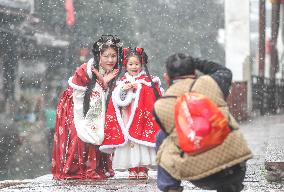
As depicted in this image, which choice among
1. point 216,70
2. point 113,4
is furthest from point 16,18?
point 216,70

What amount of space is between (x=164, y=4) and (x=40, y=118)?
1835cm

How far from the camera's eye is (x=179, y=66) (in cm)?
622

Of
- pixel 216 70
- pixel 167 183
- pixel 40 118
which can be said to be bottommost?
pixel 40 118

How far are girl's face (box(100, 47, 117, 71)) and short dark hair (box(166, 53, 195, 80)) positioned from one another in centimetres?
363

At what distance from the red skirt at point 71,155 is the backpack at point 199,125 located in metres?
4.27

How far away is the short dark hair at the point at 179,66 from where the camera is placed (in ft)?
20.4

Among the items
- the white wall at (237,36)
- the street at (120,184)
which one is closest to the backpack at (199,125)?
the street at (120,184)

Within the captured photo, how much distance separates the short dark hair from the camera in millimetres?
6227

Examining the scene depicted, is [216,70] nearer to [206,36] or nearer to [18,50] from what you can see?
[18,50]

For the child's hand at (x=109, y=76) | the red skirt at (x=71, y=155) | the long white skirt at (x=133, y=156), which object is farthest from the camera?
the red skirt at (x=71, y=155)

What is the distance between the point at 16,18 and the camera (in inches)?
1025

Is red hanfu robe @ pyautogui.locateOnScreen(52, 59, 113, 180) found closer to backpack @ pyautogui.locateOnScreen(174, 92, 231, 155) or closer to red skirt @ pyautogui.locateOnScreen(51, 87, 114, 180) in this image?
→ red skirt @ pyautogui.locateOnScreen(51, 87, 114, 180)

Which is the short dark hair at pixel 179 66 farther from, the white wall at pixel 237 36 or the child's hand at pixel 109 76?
the white wall at pixel 237 36

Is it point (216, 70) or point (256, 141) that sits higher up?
point (216, 70)
